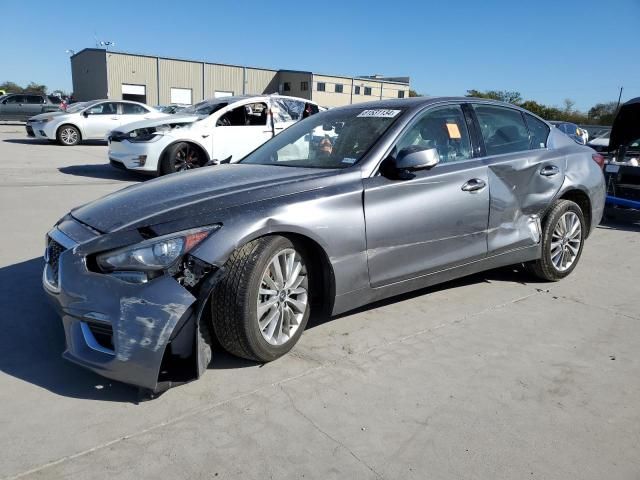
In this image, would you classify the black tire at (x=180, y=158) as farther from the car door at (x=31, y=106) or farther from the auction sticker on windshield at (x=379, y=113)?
the car door at (x=31, y=106)

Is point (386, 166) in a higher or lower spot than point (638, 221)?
higher

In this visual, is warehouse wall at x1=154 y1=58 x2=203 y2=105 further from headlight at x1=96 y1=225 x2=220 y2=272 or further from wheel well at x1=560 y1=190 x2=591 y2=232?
headlight at x1=96 y1=225 x2=220 y2=272

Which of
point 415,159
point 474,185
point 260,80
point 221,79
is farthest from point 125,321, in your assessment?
point 260,80

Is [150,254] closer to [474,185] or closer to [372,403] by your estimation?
[372,403]

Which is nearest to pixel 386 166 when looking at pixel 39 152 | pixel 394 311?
pixel 394 311

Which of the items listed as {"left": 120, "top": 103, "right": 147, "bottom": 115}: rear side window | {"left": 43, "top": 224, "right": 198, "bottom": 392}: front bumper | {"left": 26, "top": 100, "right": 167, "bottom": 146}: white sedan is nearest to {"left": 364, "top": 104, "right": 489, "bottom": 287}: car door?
{"left": 43, "top": 224, "right": 198, "bottom": 392}: front bumper

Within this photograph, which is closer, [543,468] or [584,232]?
[543,468]

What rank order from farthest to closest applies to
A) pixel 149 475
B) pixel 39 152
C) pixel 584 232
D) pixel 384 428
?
1. pixel 39 152
2. pixel 584 232
3. pixel 384 428
4. pixel 149 475

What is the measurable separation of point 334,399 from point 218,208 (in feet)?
3.99

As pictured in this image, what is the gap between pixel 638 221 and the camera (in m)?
7.84

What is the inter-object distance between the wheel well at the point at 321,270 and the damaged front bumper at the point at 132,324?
25.9 inches

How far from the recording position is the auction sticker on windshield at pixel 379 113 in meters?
3.94

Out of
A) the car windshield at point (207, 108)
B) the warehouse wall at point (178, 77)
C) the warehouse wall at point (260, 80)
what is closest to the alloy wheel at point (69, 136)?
the car windshield at point (207, 108)

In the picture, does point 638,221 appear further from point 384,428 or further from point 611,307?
point 384,428
